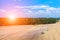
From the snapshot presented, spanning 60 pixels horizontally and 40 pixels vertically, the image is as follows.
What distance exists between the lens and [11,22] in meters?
38.0
